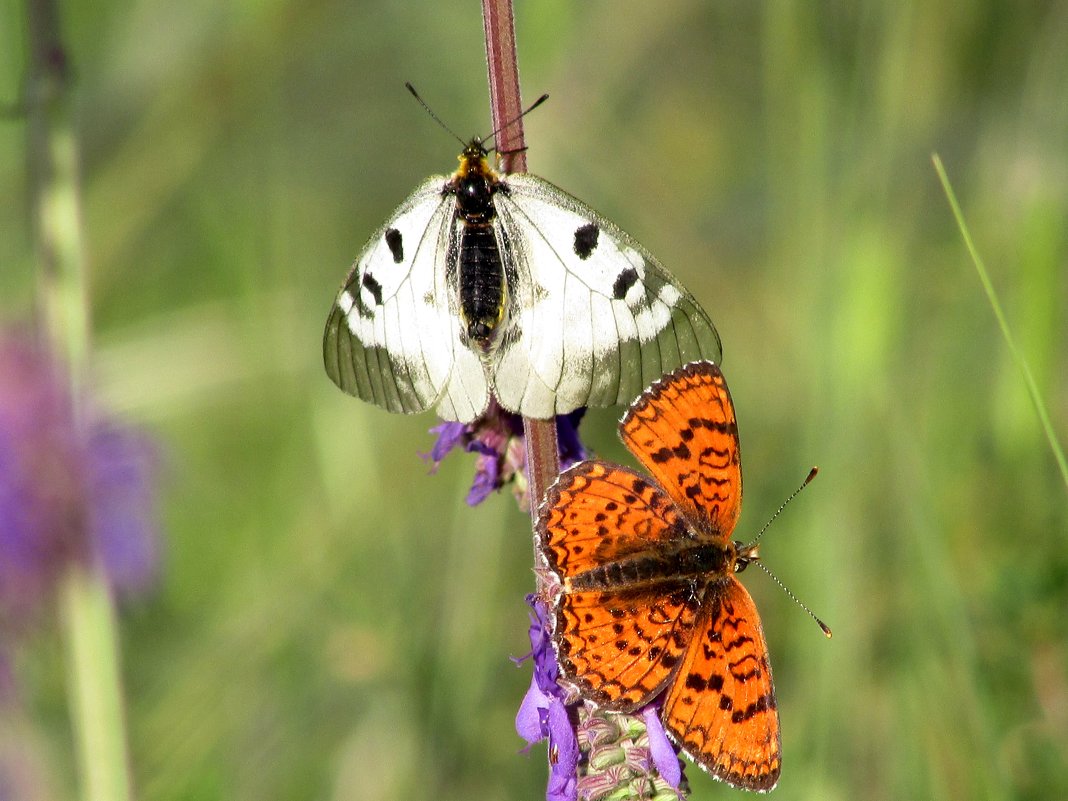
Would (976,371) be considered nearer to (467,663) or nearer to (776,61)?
(776,61)

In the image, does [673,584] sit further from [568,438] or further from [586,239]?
[586,239]

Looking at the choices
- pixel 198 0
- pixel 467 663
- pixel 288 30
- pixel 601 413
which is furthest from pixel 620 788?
pixel 198 0

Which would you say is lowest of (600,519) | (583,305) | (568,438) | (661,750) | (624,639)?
(661,750)

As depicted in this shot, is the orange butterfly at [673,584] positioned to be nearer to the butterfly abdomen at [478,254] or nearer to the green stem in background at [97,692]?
the butterfly abdomen at [478,254]

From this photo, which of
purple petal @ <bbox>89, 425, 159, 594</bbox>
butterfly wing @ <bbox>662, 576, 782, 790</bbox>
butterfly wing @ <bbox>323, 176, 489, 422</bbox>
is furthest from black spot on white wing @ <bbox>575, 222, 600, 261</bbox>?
purple petal @ <bbox>89, 425, 159, 594</bbox>

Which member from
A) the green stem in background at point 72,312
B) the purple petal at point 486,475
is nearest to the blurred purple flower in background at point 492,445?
the purple petal at point 486,475

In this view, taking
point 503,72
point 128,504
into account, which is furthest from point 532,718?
point 128,504
